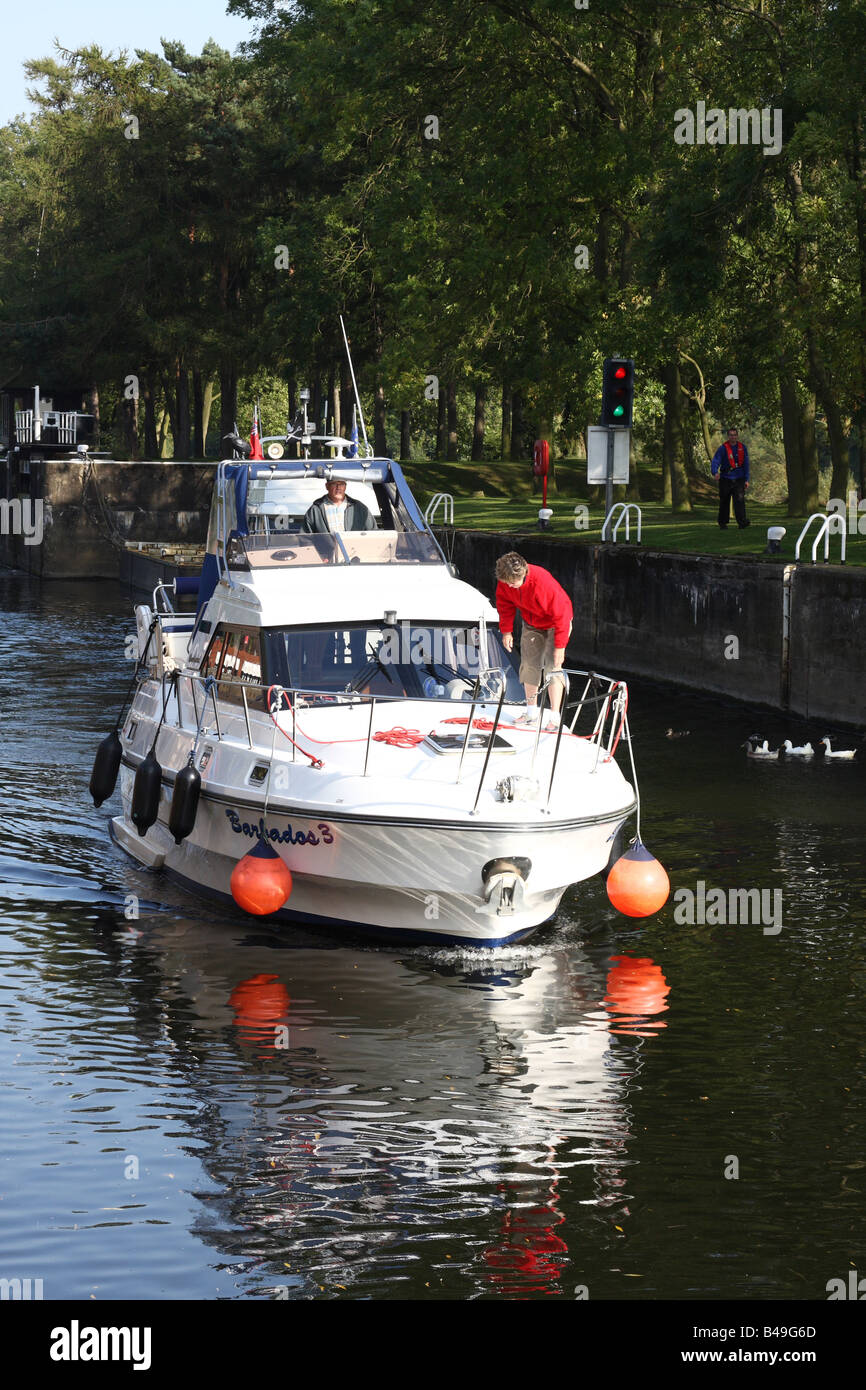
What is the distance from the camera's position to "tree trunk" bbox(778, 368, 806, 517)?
1332 inches

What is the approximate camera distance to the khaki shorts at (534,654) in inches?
572

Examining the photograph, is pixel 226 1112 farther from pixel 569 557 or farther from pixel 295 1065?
pixel 569 557

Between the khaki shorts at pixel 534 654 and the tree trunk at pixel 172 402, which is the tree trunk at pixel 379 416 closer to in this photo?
the tree trunk at pixel 172 402

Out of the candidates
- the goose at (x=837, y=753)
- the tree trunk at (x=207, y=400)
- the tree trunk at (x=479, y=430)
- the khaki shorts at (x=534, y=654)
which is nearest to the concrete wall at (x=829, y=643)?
the goose at (x=837, y=753)

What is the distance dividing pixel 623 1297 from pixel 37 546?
1788 inches

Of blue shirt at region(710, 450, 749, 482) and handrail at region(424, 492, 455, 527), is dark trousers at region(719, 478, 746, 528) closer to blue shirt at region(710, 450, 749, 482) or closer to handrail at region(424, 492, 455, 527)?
blue shirt at region(710, 450, 749, 482)

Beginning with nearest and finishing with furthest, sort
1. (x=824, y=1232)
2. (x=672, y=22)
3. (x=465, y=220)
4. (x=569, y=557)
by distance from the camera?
1. (x=824, y=1232)
2. (x=569, y=557)
3. (x=672, y=22)
4. (x=465, y=220)

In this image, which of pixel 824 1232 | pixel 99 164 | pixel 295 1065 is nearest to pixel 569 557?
pixel 295 1065

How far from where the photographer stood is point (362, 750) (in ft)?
41.4

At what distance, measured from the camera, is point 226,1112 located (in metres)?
9.67

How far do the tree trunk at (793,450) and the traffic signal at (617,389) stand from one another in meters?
6.17

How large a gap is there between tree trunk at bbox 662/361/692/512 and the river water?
2436cm

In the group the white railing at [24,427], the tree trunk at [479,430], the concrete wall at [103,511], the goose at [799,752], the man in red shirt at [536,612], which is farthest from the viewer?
the tree trunk at [479,430]
